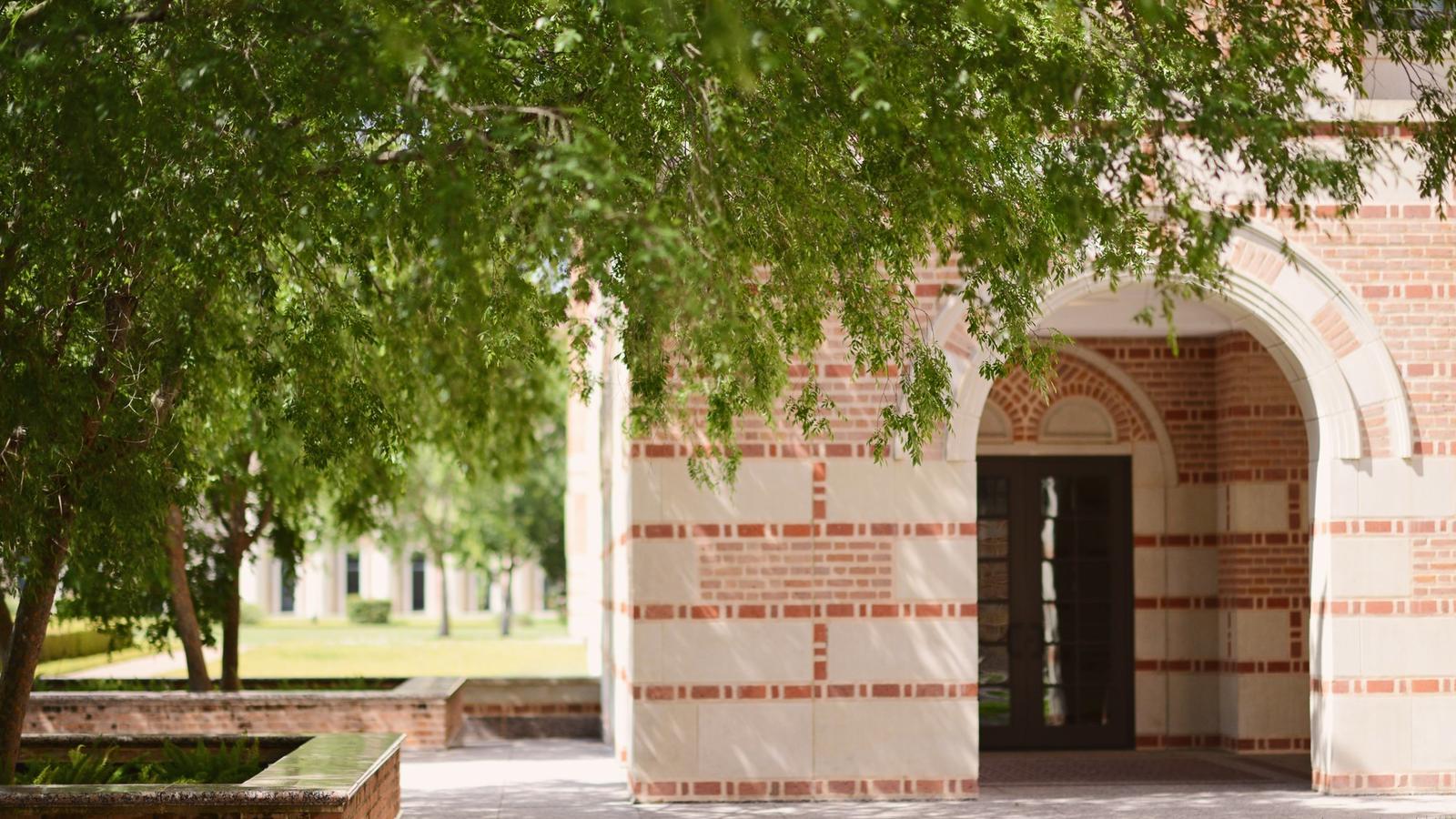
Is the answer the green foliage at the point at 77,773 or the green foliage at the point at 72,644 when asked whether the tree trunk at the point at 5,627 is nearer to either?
the green foliage at the point at 77,773

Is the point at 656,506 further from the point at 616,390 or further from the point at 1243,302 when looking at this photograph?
the point at 1243,302

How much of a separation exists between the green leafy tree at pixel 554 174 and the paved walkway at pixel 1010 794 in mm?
4196

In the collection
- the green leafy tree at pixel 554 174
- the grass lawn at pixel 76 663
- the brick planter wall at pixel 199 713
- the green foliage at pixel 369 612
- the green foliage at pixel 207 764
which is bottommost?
the green foliage at pixel 369 612

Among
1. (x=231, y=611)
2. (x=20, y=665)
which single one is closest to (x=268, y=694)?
(x=231, y=611)

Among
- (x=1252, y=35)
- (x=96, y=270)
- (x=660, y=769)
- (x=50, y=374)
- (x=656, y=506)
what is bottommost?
(x=660, y=769)

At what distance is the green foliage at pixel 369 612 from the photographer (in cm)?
7488

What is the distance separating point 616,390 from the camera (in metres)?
15.1

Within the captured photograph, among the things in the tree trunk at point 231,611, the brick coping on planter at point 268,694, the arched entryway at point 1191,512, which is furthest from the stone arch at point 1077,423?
the tree trunk at point 231,611

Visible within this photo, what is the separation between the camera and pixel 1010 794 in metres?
13.0

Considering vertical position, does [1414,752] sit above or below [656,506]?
below

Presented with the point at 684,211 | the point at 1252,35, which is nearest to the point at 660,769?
the point at 684,211

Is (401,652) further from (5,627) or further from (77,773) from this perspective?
(77,773)

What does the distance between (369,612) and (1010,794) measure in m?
64.8

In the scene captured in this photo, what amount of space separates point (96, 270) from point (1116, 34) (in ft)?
16.9
